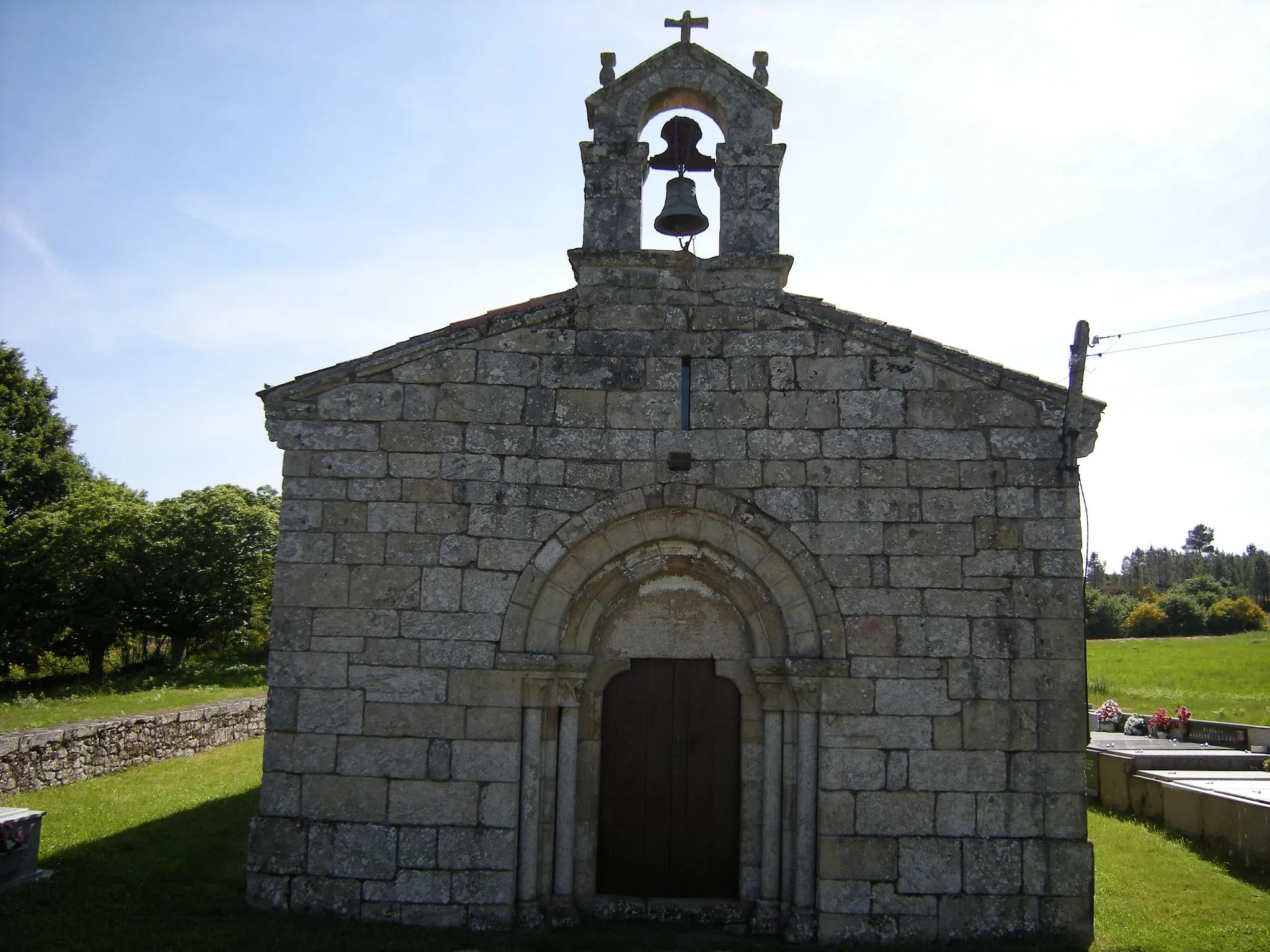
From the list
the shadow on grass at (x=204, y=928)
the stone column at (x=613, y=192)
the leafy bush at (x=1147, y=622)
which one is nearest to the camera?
the shadow on grass at (x=204, y=928)

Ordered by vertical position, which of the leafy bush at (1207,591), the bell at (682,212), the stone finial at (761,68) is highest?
the stone finial at (761,68)

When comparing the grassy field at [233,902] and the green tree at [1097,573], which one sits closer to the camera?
the grassy field at [233,902]

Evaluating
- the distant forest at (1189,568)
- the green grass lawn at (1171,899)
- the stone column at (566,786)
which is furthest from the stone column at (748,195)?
the distant forest at (1189,568)

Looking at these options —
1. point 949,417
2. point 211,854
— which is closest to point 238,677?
point 211,854

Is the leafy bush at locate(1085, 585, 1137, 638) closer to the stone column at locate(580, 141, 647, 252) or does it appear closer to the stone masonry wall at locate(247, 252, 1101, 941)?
the stone masonry wall at locate(247, 252, 1101, 941)

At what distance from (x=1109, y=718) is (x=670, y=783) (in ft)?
39.2

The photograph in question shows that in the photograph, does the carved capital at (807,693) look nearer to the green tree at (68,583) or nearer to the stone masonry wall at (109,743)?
the stone masonry wall at (109,743)

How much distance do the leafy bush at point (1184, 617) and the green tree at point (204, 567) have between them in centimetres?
3850

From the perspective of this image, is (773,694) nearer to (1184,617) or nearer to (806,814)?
(806,814)

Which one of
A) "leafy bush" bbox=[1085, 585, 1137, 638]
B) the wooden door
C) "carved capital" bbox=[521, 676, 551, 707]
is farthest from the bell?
"leafy bush" bbox=[1085, 585, 1137, 638]

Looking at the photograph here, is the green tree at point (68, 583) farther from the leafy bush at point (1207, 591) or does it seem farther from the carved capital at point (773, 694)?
the leafy bush at point (1207, 591)

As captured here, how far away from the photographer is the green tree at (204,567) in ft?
77.6

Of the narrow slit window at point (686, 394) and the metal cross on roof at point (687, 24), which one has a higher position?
the metal cross on roof at point (687, 24)

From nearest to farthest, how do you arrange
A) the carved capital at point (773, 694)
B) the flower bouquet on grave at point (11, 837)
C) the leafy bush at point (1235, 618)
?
the carved capital at point (773, 694), the flower bouquet on grave at point (11, 837), the leafy bush at point (1235, 618)
